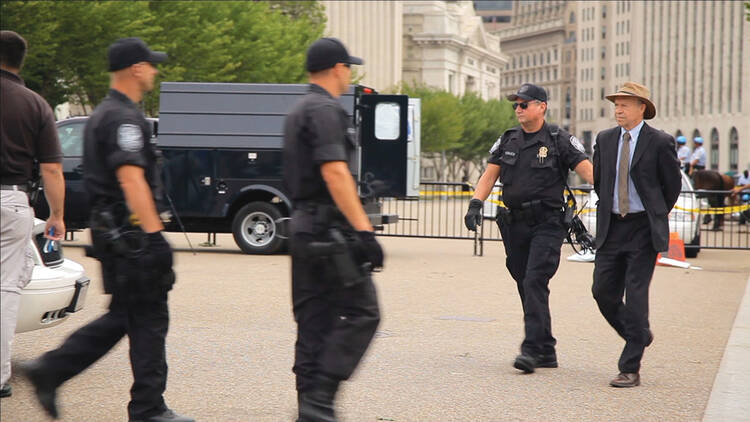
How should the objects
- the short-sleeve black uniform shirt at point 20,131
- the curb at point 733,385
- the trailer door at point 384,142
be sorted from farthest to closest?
the trailer door at point 384,142 → the curb at point 733,385 → the short-sleeve black uniform shirt at point 20,131

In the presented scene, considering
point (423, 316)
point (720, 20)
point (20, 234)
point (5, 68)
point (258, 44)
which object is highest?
point (720, 20)

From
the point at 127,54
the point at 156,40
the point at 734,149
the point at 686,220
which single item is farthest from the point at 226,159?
the point at 734,149

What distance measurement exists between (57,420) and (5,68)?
1772mm

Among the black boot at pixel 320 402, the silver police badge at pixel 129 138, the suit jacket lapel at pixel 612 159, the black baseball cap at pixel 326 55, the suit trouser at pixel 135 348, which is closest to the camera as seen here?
the black boot at pixel 320 402

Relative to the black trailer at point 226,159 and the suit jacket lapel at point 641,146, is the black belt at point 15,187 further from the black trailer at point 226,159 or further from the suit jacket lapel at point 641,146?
the black trailer at point 226,159

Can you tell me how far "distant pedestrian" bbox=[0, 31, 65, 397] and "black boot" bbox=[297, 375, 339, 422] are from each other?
1.62 m

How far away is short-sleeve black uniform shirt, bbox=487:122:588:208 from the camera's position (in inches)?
314

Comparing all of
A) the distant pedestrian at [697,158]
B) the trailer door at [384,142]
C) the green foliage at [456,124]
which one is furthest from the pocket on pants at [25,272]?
the green foliage at [456,124]

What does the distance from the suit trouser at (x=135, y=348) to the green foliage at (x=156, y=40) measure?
25.7 m

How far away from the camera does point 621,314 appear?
7.69m

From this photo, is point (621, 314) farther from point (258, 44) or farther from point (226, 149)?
point (258, 44)

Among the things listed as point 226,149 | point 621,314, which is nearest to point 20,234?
point 621,314

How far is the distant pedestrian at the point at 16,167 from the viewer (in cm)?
579

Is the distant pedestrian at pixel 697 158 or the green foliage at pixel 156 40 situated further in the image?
the green foliage at pixel 156 40
